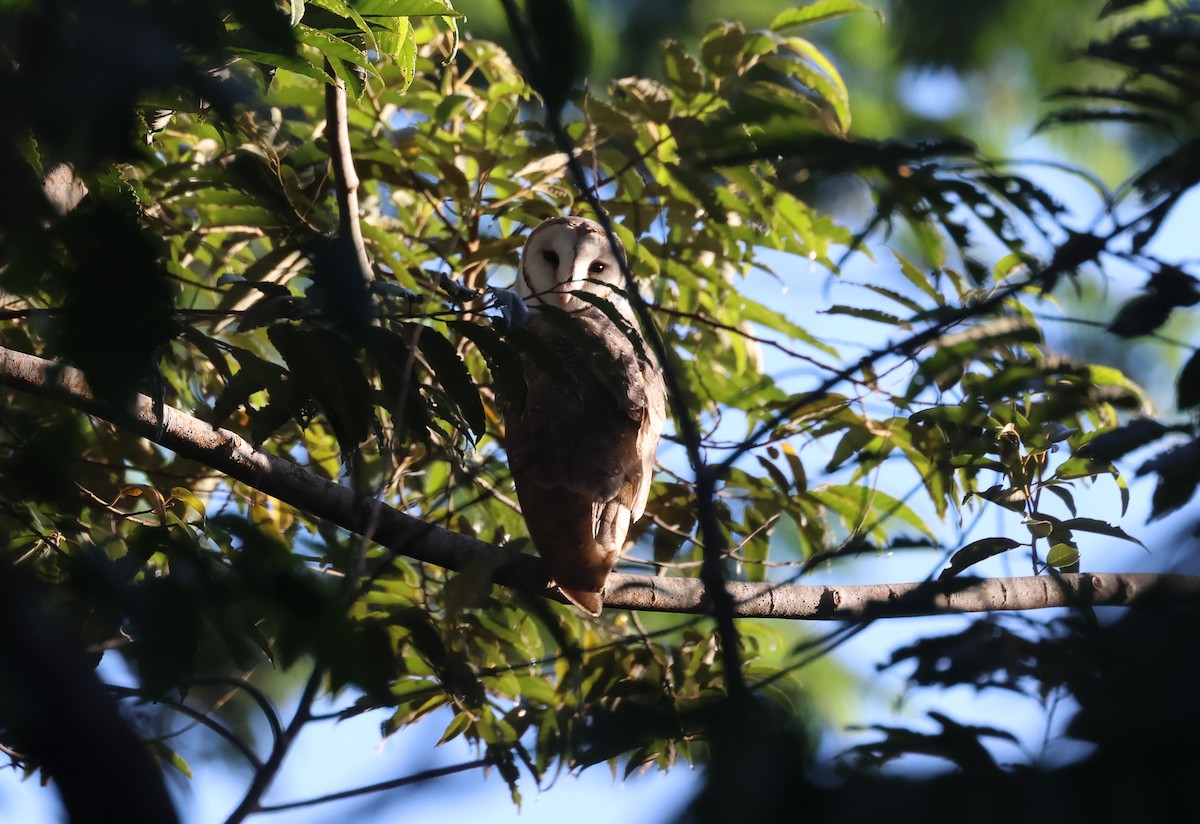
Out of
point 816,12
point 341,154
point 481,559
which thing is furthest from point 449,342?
point 816,12

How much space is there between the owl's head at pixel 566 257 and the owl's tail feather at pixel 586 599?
153 cm

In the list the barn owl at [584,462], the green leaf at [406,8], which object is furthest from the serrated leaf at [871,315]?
the green leaf at [406,8]

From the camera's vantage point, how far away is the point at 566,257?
162 inches

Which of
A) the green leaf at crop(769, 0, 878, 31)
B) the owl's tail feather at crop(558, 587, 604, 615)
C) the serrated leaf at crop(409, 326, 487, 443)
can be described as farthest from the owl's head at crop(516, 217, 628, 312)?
the serrated leaf at crop(409, 326, 487, 443)

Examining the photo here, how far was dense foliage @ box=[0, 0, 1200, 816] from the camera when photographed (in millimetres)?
1010

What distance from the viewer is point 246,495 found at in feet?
9.21

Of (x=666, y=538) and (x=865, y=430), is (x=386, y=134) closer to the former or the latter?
(x=666, y=538)

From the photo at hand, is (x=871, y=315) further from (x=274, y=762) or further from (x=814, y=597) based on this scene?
(x=274, y=762)

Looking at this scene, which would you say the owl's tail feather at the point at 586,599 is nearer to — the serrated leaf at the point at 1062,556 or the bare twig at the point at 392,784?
the serrated leaf at the point at 1062,556

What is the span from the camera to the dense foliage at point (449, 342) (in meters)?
1.01

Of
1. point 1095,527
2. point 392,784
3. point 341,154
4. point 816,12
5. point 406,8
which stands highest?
point 816,12

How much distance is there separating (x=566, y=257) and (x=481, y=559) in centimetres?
292

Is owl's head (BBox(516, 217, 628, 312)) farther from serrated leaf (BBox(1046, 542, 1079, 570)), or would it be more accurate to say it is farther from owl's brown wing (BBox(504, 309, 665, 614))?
serrated leaf (BBox(1046, 542, 1079, 570))

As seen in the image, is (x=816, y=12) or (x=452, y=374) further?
(x=816, y=12)
